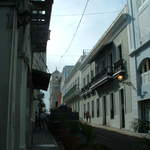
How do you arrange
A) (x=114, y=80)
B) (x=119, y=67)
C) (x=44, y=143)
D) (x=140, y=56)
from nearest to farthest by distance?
(x=44, y=143) → (x=140, y=56) → (x=119, y=67) → (x=114, y=80)

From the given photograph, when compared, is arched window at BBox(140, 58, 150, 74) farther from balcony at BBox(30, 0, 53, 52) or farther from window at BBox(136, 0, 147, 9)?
balcony at BBox(30, 0, 53, 52)

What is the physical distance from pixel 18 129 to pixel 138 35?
14.2 meters

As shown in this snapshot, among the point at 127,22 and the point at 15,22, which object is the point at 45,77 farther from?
the point at 127,22

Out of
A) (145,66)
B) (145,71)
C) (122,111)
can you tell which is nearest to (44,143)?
(145,71)

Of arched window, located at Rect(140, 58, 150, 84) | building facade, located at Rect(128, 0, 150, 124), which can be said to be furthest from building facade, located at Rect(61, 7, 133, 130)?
arched window, located at Rect(140, 58, 150, 84)

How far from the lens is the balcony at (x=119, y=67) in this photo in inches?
838

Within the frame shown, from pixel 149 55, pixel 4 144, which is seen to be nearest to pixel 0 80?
pixel 4 144

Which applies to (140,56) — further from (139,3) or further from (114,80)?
(114,80)

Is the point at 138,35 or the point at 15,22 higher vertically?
the point at 138,35

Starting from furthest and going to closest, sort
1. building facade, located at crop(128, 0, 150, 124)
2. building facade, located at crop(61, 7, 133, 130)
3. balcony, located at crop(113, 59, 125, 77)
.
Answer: balcony, located at crop(113, 59, 125, 77), building facade, located at crop(61, 7, 133, 130), building facade, located at crop(128, 0, 150, 124)

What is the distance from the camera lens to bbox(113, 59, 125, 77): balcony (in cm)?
2130

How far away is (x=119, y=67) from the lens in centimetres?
2205

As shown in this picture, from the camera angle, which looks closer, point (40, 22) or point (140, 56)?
point (40, 22)

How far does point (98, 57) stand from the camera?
30.5 metres
